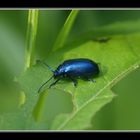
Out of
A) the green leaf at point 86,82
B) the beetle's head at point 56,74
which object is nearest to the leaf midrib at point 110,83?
the green leaf at point 86,82

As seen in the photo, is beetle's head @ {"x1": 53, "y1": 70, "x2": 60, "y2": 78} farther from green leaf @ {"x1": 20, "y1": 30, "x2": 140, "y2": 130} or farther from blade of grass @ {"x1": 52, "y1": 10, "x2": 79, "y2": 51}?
blade of grass @ {"x1": 52, "y1": 10, "x2": 79, "y2": 51}

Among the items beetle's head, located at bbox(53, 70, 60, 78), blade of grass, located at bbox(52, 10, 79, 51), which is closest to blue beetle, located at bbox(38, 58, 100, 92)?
beetle's head, located at bbox(53, 70, 60, 78)

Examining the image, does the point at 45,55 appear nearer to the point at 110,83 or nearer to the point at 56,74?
the point at 56,74

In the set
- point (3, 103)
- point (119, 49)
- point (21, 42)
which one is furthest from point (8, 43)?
point (119, 49)

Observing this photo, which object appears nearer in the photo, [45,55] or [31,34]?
[31,34]

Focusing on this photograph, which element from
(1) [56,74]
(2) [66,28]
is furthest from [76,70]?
(2) [66,28]

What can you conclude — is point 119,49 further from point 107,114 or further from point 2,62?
point 2,62

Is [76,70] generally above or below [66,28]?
below

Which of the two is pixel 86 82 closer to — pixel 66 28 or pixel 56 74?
pixel 56 74
